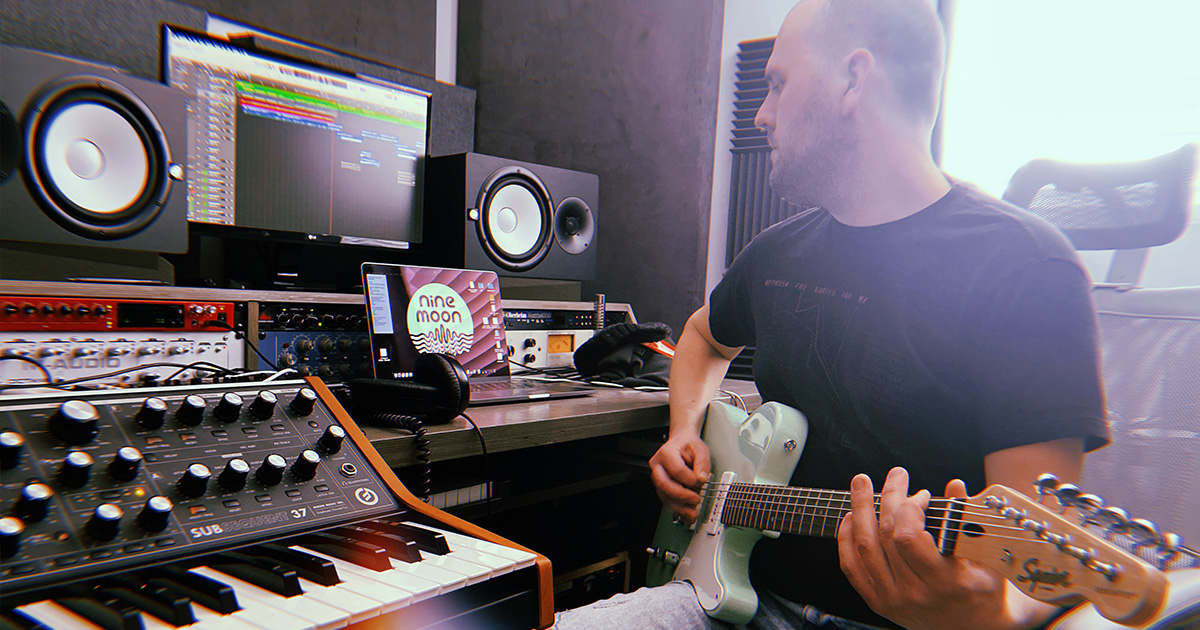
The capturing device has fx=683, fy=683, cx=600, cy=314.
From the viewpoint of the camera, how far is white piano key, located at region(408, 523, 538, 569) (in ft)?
2.04

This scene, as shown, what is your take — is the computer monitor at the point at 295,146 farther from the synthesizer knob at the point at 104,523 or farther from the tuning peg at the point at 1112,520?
the tuning peg at the point at 1112,520

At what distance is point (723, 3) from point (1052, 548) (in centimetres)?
199

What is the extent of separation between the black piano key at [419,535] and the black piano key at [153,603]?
196mm

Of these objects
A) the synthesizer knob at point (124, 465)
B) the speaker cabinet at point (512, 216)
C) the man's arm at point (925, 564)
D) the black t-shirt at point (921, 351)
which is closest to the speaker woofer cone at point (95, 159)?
the speaker cabinet at point (512, 216)

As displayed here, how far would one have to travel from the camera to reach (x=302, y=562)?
55cm

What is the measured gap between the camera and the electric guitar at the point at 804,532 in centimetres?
60

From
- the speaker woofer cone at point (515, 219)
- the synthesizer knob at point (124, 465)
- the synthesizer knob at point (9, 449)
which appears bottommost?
the synthesizer knob at point (124, 465)

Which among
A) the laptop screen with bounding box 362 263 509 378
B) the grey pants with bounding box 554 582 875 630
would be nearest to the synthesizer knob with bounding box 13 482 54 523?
the grey pants with bounding box 554 582 875 630

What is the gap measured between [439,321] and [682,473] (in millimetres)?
585

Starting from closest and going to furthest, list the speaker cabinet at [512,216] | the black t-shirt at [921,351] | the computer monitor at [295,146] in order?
the black t-shirt at [921,351] → the computer monitor at [295,146] → the speaker cabinet at [512,216]

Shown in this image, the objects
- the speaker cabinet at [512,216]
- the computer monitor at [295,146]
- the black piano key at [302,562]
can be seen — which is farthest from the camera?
the speaker cabinet at [512,216]

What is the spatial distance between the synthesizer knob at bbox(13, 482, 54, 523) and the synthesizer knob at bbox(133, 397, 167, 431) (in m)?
0.11

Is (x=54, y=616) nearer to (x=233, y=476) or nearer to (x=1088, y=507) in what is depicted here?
(x=233, y=476)

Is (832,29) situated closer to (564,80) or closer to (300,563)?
(300,563)
